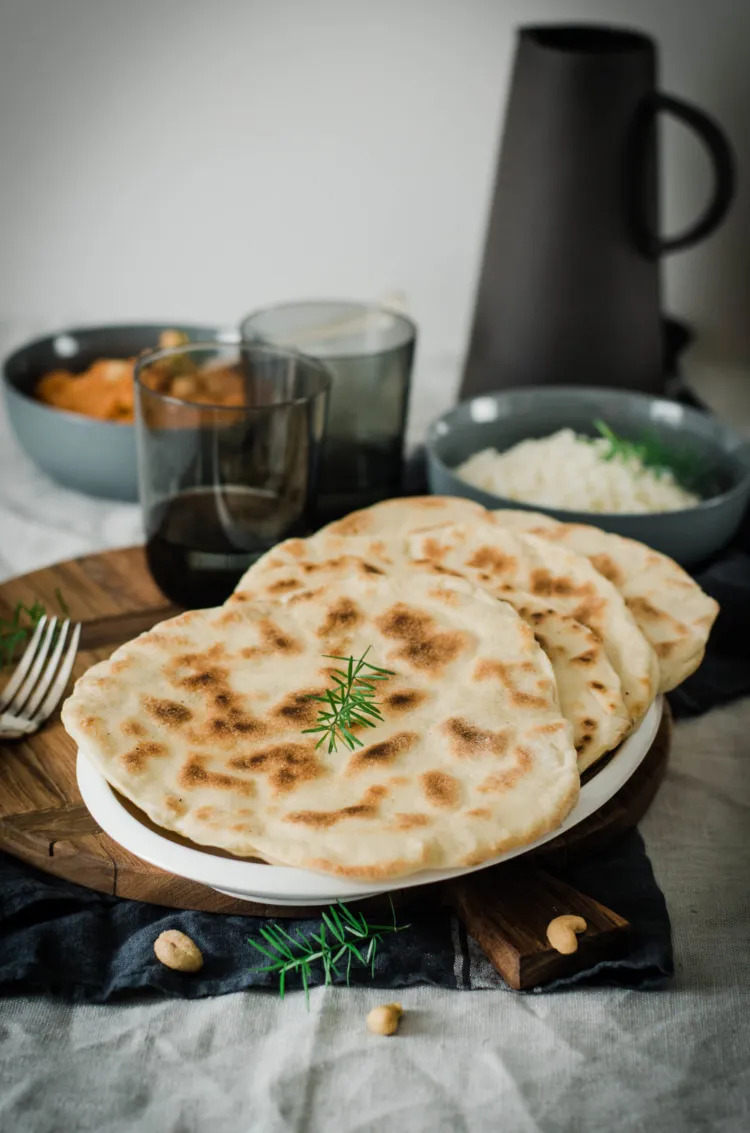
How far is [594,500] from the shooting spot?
1886mm

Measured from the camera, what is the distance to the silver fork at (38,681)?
1.46 metres

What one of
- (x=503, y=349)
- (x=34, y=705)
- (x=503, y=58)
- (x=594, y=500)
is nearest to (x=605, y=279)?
(x=503, y=349)

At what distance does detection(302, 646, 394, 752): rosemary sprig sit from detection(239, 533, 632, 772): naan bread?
0.58 ft

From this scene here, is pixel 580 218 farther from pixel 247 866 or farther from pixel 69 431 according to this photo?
pixel 247 866

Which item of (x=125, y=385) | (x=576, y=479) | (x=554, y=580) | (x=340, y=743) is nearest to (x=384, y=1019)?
(x=340, y=743)

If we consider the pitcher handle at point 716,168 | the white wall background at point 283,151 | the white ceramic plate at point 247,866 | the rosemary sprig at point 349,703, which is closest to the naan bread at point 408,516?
the rosemary sprig at point 349,703

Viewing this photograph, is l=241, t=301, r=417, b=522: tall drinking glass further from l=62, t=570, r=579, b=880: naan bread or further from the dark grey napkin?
the dark grey napkin

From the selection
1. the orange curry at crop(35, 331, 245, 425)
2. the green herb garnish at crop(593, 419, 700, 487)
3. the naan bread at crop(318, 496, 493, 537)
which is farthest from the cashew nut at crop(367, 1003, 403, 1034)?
the green herb garnish at crop(593, 419, 700, 487)

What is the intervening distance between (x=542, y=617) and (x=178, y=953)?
55 cm

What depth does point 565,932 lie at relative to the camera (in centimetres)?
120

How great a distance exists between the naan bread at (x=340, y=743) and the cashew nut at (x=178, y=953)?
16cm

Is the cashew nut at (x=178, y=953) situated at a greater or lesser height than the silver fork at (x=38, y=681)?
lesser

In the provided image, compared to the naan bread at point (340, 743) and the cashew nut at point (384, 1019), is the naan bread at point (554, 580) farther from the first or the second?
the cashew nut at point (384, 1019)

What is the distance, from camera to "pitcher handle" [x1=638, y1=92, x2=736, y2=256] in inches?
83.8
